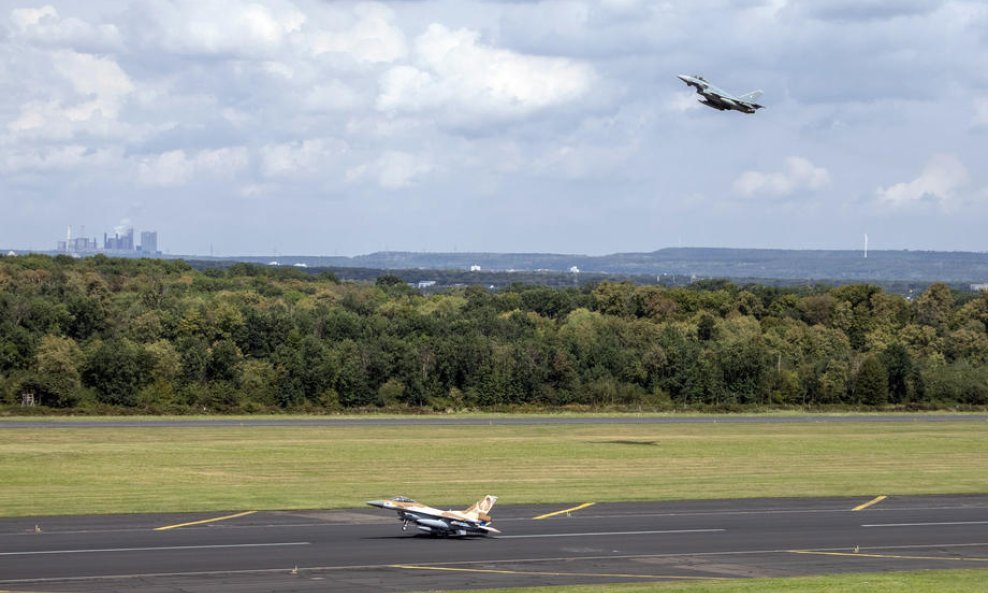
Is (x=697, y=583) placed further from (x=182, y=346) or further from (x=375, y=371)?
(x=182, y=346)

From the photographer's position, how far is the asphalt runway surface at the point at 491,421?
89.4 metres

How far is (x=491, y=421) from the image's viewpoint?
9806 centimetres

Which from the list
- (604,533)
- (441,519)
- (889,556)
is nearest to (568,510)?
(604,533)

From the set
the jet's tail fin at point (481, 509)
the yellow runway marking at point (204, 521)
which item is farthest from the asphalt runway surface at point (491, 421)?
the jet's tail fin at point (481, 509)

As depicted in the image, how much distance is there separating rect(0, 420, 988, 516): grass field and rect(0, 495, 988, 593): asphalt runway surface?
484cm

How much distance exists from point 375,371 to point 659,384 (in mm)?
28830

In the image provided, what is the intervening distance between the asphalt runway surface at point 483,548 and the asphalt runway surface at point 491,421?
44.2 m

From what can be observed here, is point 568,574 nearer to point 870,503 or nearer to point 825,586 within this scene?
point 825,586

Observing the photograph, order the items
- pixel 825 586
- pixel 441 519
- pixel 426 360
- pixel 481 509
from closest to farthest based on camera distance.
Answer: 1. pixel 825 586
2. pixel 441 519
3. pixel 481 509
4. pixel 426 360

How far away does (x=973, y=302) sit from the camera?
6673 inches

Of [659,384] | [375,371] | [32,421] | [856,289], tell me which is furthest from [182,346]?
[856,289]

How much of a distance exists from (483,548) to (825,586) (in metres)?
A: 11.2

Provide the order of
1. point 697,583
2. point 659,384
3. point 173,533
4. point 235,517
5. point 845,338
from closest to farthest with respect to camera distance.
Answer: point 697,583 → point 173,533 → point 235,517 → point 659,384 → point 845,338

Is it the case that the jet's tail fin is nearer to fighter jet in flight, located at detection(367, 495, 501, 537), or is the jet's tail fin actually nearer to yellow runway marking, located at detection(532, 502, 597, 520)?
fighter jet in flight, located at detection(367, 495, 501, 537)
